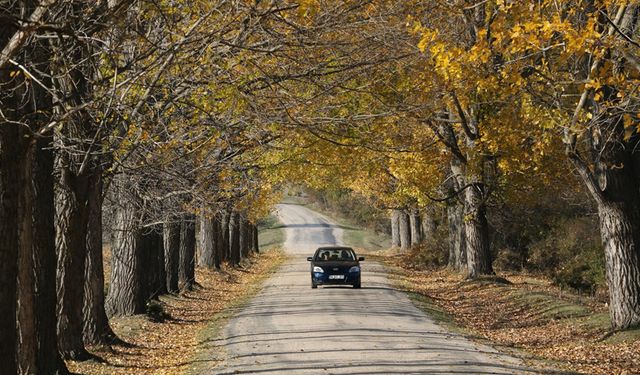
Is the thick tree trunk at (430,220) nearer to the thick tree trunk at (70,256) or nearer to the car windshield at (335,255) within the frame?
the car windshield at (335,255)

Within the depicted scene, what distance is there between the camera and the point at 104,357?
16844 millimetres

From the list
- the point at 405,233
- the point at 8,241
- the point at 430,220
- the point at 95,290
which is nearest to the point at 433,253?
the point at 430,220

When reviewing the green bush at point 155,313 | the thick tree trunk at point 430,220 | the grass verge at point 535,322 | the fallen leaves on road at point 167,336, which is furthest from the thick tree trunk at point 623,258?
the thick tree trunk at point 430,220

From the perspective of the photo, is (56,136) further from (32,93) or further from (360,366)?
(360,366)

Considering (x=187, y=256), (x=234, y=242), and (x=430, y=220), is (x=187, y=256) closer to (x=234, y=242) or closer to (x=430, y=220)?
(x=234, y=242)

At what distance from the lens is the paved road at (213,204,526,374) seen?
1497 cm

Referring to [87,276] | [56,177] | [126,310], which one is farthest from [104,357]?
[126,310]

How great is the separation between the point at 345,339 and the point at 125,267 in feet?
23.0

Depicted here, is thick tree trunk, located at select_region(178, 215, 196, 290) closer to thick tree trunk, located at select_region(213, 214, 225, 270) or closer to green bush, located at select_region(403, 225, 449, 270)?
thick tree trunk, located at select_region(213, 214, 225, 270)

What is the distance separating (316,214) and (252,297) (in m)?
86.0

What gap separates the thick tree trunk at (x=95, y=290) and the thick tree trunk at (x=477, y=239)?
53.6ft

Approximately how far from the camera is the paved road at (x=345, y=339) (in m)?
15.0

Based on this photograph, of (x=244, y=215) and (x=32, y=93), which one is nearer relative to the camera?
(x=32, y=93)

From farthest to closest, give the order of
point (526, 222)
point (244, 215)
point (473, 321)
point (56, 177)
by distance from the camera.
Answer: point (244, 215) → point (526, 222) → point (473, 321) → point (56, 177)
